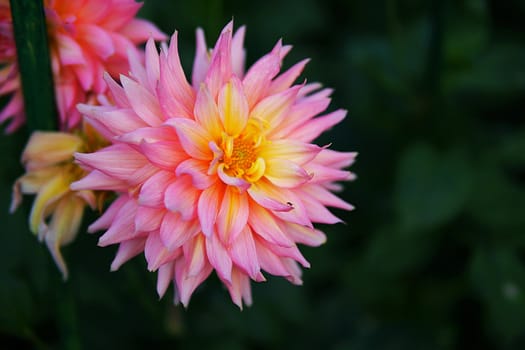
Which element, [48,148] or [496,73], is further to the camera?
[496,73]

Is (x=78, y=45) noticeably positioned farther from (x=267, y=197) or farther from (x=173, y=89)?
(x=267, y=197)

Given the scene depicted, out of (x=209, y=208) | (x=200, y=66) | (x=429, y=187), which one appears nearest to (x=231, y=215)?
(x=209, y=208)

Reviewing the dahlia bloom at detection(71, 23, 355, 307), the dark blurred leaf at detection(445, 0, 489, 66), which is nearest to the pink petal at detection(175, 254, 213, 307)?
the dahlia bloom at detection(71, 23, 355, 307)

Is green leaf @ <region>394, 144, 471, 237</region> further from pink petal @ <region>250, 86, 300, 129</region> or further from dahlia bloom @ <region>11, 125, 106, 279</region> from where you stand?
dahlia bloom @ <region>11, 125, 106, 279</region>

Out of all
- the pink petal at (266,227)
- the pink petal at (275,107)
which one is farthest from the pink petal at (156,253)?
the pink petal at (275,107)

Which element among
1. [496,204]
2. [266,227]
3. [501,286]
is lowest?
[501,286]

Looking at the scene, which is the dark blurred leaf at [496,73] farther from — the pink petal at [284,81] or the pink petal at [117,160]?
the pink petal at [117,160]
